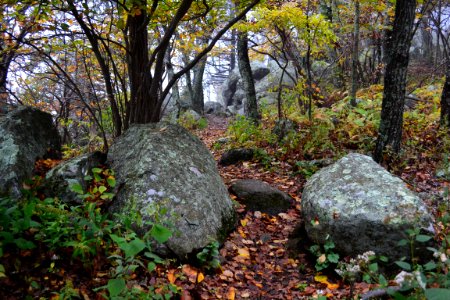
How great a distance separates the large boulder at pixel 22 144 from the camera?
3406mm

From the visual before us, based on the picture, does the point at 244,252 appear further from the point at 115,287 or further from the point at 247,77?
the point at 247,77

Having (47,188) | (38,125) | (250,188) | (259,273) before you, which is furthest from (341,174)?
(38,125)

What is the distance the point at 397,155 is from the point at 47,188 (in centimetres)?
534

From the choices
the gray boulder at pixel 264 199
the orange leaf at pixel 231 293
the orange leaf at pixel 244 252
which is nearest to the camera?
the orange leaf at pixel 231 293

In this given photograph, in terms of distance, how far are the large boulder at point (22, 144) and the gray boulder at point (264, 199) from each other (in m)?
2.76

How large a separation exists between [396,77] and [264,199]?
9.89 feet

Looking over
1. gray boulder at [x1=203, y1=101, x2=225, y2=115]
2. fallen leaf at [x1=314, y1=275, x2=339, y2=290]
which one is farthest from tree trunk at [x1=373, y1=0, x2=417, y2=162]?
gray boulder at [x1=203, y1=101, x2=225, y2=115]

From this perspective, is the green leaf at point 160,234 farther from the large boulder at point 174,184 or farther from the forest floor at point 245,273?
the large boulder at point 174,184

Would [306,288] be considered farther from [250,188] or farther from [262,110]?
[262,110]

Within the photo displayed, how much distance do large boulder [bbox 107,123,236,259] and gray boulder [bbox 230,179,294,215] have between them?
0.56m

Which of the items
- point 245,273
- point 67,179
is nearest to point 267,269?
point 245,273

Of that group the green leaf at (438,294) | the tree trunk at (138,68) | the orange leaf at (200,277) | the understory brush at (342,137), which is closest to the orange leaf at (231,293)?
the orange leaf at (200,277)

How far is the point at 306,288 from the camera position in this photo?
3260mm

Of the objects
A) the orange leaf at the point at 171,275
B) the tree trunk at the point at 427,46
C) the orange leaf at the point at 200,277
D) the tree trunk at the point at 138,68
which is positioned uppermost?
the tree trunk at the point at 427,46
